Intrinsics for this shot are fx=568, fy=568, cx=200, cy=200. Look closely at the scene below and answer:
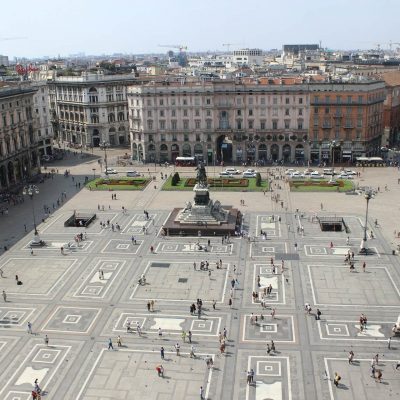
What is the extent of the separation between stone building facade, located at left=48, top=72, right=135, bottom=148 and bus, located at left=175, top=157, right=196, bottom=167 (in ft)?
93.4

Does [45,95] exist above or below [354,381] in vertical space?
above

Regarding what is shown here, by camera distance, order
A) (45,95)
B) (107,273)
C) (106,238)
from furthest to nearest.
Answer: (45,95), (106,238), (107,273)

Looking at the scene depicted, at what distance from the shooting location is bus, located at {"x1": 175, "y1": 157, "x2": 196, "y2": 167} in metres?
114

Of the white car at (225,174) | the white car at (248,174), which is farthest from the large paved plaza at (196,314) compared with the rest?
the white car at (225,174)

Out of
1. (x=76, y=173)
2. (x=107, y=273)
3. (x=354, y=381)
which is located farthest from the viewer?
(x=76, y=173)

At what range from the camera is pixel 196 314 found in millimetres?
50031

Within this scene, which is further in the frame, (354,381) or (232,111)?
(232,111)

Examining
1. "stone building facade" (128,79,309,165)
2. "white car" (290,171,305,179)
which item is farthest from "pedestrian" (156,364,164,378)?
"stone building facade" (128,79,309,165)

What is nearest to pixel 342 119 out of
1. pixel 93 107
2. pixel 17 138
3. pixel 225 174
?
pixel 225 174

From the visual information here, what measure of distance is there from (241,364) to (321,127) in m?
77.5

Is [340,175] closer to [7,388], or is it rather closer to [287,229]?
[287,229]

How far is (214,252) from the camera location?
6550cm

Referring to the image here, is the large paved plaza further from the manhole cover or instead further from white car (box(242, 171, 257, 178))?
white car (box(242, 171, 257, 178))

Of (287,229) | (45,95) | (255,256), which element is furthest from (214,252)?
(45,95)
